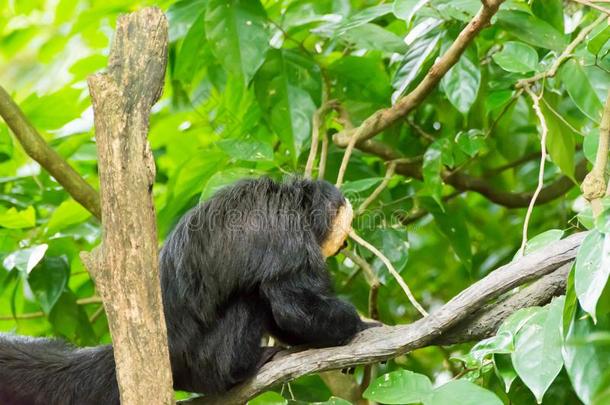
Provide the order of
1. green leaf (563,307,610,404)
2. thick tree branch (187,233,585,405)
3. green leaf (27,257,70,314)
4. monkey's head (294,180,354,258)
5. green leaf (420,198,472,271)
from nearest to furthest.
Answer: green leaf (563,307,610,404) < thick tree branch (187,233,585,405) < monkey's head (294,180,354,258) < green leaf (27,257,70,314) < green leaf (420,198,472,271)

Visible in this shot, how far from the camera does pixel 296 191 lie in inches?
109

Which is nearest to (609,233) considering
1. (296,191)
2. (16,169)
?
(296,191)

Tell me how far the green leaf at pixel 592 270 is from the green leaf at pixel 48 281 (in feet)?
6.46

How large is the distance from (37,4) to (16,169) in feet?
2.33

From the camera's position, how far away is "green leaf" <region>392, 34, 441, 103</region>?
118 inches

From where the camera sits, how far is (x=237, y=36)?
2.95 meters

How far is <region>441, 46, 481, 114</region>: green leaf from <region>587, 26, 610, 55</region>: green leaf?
1.25 feet

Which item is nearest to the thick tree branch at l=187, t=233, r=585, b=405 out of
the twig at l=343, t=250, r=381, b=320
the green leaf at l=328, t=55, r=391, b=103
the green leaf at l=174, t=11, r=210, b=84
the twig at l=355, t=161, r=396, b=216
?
the twig at l=343, t=250, r=381, b=320

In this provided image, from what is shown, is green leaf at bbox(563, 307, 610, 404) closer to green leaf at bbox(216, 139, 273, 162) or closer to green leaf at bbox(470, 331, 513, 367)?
green leaf at bbox(470, 331, 513, 367)

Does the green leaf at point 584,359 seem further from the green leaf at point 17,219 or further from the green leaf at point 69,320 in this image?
the green leaf at point 69,320

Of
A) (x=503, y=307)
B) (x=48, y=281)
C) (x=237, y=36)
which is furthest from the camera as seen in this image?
(x=48, y=281)

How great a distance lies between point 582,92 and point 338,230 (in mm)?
848

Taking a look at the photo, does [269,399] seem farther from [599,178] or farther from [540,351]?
[599,178]

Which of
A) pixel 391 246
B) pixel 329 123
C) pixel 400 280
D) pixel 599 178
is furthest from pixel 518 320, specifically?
pixel 329 123
